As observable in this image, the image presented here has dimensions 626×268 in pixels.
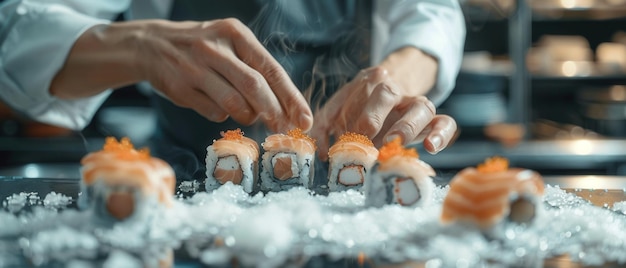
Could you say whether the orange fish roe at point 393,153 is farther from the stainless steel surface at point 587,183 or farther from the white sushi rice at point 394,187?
the stainless steel surface at point 587,183

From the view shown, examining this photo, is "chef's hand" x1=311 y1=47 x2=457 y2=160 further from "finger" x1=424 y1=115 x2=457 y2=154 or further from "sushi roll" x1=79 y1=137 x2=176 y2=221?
"sushi roll" x1=79 y1=137 x2=176 y2=221

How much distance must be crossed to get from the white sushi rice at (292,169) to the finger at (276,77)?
80 mm

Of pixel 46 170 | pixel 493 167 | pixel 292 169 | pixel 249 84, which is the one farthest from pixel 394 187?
pixel 46 170

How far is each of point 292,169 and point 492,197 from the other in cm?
56

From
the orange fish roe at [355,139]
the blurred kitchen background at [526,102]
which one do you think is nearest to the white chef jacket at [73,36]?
the orange fish roe at [355,139]

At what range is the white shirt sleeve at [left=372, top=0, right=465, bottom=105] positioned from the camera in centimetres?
219

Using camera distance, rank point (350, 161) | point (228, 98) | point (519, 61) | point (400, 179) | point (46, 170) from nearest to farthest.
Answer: point (400, 179) → point (350, 161) → point (228, 98) → point (46, 170) → point (519, 61)

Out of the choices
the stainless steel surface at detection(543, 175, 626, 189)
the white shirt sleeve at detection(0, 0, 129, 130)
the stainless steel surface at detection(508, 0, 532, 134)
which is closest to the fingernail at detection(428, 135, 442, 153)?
the stainless steel surface at detection(543, 175, 626, 189)

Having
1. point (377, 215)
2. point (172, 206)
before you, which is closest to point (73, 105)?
point (172, 206)

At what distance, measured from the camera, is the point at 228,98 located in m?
1.59

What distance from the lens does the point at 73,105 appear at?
87.4 inches

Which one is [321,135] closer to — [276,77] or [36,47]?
[276,77]

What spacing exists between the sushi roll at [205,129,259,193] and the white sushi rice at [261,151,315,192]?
0.05 meters

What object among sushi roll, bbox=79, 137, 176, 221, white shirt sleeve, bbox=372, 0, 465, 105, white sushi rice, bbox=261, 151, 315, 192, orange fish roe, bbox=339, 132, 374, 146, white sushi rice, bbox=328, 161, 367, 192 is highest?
white shirt sleeve, bbox=372, 0, 465, 105
